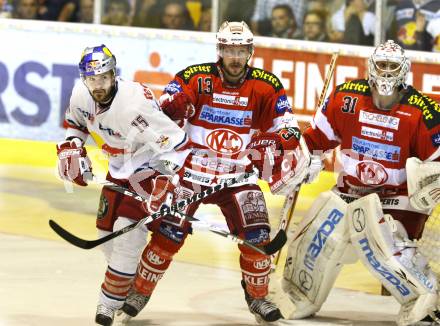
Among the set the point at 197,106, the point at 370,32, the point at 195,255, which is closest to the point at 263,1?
the point at 370,32

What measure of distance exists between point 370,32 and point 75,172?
3.83 metres

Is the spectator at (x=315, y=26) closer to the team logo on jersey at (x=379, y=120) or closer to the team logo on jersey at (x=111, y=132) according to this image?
the team logo on jersey at (x=379, y=120)

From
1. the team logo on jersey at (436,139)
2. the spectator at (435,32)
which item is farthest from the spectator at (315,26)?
the team logo on jersey at (436,139)

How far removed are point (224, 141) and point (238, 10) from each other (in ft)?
12.2

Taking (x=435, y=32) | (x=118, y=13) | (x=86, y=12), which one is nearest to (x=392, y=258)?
(x=435, y=32)

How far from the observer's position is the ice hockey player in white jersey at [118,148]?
630 centimetres

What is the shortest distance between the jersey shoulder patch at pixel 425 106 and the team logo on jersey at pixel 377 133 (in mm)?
161

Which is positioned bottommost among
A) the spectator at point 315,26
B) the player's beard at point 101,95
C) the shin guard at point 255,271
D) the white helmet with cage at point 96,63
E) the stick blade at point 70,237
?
the shin guard at point 255,271

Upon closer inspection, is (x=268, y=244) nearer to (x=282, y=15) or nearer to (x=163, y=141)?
(x=163, y=141)

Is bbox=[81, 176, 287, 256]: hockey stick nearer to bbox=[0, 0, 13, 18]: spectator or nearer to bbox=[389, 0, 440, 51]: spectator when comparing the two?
bbox=[389, 0, 440, 51]: spectator

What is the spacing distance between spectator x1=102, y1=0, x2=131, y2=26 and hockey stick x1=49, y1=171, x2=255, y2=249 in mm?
4289

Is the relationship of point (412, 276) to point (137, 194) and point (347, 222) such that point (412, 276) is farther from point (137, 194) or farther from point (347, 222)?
point (137, 194)

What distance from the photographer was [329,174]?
970 cm

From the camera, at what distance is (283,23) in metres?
10.1
